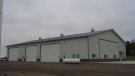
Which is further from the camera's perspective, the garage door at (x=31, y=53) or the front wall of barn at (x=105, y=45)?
the garage door at (x=31, y=53)

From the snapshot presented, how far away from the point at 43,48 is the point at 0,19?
39.9 metres

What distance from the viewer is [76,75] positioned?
43.5 ft

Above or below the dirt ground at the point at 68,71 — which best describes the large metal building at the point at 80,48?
above

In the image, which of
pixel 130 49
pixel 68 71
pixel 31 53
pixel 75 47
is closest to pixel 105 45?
pixel 75 47

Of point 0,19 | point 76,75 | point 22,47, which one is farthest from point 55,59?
point 0,19

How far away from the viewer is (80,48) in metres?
39.7

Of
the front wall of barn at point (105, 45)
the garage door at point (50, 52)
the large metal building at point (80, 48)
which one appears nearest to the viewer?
the large metal building at point (80, 48)

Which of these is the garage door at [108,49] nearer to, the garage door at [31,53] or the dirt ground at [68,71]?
the garage door at [31,53]

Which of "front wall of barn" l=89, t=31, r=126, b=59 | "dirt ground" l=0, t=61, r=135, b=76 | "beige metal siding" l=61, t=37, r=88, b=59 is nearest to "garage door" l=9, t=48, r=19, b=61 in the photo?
"beige metal siding" l=61, t=37, r=88, b=59

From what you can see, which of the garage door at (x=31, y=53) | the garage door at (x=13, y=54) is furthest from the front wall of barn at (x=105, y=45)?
the garage door at (x=13, y=54)

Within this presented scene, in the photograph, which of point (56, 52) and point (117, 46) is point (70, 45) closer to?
point (56, 52)

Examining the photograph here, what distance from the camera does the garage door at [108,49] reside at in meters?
42.4

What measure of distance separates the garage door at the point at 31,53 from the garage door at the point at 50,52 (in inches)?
135

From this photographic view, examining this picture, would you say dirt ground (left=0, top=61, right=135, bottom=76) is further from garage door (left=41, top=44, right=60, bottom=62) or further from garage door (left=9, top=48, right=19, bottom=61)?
garage door (left=9, top=48, right=19, bottom=61)
